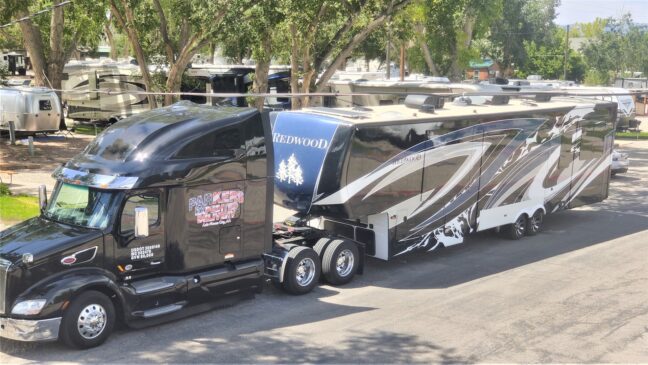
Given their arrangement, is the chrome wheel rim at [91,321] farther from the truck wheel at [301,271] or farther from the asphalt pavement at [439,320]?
the truck wheel at [301,271]

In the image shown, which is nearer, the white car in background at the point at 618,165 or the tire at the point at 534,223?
the tire at the point at 534,223

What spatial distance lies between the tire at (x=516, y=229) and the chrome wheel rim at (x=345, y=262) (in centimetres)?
548

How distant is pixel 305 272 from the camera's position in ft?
44.0

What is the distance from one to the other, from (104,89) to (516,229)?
1055 inches

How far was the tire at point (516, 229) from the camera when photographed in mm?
18000

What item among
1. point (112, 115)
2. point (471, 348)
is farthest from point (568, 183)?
point (112, 115)

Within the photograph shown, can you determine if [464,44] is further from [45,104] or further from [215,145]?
[215,145]

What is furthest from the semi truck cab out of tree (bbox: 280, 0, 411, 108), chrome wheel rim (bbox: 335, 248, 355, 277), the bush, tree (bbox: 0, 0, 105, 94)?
tree (bbox: 0, 0, 105, 94)

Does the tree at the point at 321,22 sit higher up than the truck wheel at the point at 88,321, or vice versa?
the tree at the point at 321,22

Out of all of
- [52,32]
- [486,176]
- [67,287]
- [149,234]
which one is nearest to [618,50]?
[52,32]

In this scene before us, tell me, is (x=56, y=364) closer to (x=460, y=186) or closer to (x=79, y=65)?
(x=460, y=186)

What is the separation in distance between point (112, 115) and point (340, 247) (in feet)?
90.1

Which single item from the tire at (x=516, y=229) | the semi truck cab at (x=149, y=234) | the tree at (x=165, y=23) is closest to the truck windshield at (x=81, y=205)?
the semi truck cab at (x=149, y=234)

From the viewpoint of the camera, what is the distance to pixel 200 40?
26.6 metres
